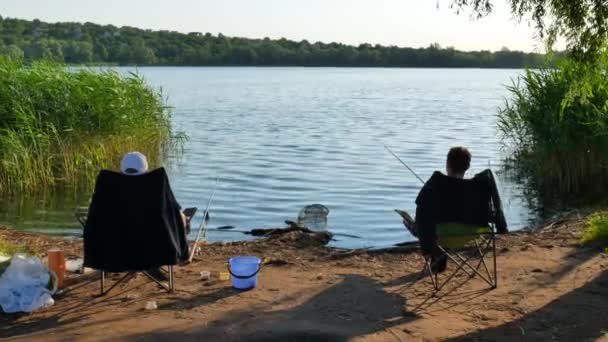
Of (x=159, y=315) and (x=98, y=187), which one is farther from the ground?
(x=98, y=187)

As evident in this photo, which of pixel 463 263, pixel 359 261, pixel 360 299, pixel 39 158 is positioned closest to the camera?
pixel 360 299

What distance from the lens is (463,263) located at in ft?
20.0

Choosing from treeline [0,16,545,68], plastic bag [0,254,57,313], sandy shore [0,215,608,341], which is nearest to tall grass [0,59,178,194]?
sandy shore [0,215,608,341]

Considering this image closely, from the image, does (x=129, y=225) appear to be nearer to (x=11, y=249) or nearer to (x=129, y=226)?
(x=129, y=226)

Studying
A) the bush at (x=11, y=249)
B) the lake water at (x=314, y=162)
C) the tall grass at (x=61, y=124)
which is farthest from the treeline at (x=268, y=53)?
the bush at (x=11, y=249)

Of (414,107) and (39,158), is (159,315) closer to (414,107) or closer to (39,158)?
(39,158)

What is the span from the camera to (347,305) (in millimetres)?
5516

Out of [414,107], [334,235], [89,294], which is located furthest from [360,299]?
[414,107]

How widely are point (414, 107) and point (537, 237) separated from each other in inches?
1201

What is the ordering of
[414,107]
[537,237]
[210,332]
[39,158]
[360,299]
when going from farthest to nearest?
[414,107] → [39,158] → [537,237] → [360,299] → [210,332]

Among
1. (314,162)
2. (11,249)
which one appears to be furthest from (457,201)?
(314,162)

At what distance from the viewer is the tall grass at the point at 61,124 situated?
12680 mm

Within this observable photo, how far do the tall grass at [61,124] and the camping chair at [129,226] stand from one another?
7425 mm

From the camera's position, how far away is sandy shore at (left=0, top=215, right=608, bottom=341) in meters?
4.88
